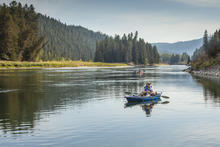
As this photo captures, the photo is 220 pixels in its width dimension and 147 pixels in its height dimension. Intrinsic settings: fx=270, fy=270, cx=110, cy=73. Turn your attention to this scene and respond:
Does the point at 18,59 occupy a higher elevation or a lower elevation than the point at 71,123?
higher

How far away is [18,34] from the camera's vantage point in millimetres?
130125

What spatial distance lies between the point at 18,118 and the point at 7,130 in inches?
149

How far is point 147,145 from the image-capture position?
1516 cm

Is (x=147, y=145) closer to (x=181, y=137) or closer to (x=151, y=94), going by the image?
(x=181, y=137)

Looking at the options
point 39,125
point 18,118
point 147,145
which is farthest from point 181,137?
point 18,118

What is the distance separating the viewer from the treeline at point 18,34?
4619 inches

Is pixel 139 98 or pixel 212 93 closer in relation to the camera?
pixel 139 98

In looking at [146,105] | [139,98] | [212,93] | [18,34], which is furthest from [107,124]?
[18,34]

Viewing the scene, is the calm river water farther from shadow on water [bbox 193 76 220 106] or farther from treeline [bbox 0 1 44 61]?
treeline [bbox 0 1 44 61]

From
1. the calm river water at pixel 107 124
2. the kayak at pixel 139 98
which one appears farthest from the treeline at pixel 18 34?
the kayak at pixel 139 98

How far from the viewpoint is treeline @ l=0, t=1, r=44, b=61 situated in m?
117

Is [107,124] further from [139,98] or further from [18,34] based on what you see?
[18,34]

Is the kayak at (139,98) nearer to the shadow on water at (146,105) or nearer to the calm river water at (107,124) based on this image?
the shadow on water at (146,105)

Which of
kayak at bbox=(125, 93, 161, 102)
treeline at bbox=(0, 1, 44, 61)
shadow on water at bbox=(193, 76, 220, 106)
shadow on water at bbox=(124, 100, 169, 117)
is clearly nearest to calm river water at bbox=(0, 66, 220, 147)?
shadow on water at bbox=(124, 100, 169, 117)
